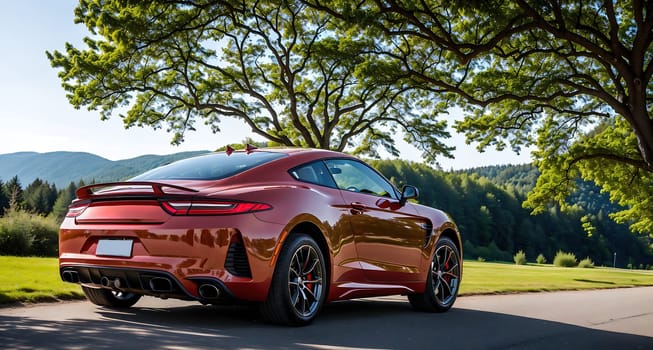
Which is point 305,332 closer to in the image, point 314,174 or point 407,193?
point 314,174

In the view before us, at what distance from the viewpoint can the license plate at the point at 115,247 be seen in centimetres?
500

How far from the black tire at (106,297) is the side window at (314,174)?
2089 millimetres

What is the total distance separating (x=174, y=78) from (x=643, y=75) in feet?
56.7

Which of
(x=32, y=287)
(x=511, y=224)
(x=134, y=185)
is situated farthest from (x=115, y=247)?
(x=511, y=224)

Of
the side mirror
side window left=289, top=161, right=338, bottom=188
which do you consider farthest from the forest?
side window left=289, top=161, right=338, bottom=188

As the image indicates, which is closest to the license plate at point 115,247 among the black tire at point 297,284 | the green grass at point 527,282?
the black tire at point 297,284

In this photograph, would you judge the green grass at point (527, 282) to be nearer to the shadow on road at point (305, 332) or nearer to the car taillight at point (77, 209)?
the shadow on road at point (305, 332)

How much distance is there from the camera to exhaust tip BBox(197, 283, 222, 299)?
4.84 meters

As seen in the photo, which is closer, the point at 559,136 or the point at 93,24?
the point at 93,24

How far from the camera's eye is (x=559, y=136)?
25797mm

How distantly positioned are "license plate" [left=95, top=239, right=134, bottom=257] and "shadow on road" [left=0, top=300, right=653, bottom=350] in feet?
1.78

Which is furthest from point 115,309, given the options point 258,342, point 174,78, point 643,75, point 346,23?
point 174,78

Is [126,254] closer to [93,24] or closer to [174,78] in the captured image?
[93,24]

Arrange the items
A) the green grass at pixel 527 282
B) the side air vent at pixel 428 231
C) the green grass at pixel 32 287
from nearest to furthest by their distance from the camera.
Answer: the green grass at pixel 32 287 < the side air vent at pixel 428 231 < the green grass at pixel 527 282
